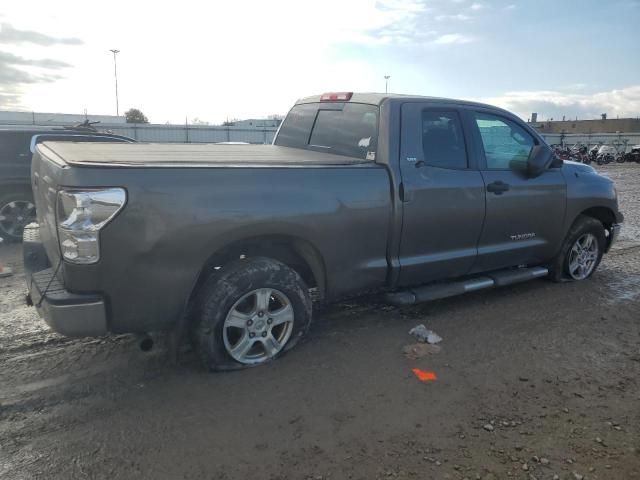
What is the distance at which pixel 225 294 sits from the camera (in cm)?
333

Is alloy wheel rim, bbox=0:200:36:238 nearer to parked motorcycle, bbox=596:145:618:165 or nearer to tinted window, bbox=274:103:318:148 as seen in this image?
tinted window, bbox=274:103:318:148

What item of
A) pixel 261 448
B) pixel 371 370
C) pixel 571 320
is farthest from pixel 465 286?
pixel 261 448

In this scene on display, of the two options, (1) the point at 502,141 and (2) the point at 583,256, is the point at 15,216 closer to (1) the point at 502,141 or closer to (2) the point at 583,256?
(1) the point at 502,141

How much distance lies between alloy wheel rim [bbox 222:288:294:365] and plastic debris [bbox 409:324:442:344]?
45.7 inches

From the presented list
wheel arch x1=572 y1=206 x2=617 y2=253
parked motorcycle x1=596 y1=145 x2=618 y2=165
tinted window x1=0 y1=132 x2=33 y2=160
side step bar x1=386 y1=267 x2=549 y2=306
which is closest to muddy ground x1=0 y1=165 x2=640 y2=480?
side step bar x1=386 y1=267 x2=549 y2=306

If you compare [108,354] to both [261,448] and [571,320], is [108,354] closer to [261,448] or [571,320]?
[261,448]

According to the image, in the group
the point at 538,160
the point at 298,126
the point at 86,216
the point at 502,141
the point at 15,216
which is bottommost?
the point at 15,216

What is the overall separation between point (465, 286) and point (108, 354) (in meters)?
3.07

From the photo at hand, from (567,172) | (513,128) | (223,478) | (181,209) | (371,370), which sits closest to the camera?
(223,478)

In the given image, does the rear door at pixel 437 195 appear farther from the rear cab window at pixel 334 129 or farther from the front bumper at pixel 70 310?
the front bumper at pixel 70 310

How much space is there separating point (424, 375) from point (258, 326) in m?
1.23

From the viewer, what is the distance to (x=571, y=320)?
15.5 ft

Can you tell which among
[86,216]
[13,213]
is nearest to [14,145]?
[13,213]

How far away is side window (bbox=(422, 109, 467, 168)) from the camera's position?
432cm
